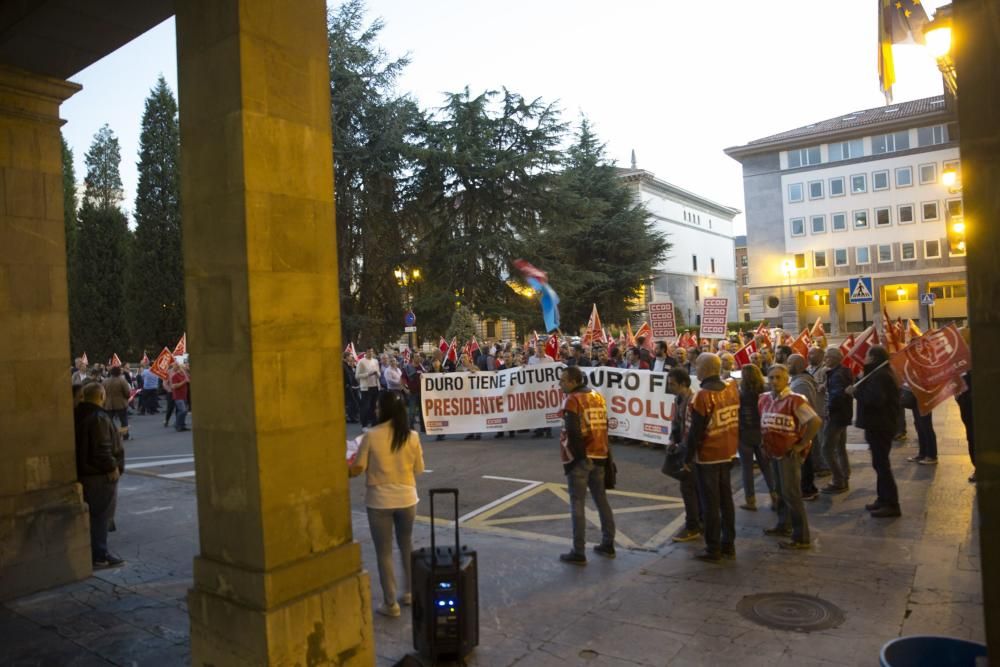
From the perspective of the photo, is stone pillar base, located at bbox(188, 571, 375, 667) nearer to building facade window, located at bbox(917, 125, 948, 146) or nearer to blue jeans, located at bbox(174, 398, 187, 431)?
blue jeans, located at bbox(174, 398, 187, 431)

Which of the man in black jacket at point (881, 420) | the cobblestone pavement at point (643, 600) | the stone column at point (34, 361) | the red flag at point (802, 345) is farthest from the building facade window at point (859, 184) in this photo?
the stone column at point (34, 361)

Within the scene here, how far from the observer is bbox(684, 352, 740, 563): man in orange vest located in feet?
21.9

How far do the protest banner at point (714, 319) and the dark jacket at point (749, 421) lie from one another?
735cm

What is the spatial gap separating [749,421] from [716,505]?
2120 millimetres

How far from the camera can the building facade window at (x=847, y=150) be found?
6184cm

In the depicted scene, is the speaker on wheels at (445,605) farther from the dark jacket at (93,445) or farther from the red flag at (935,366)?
the red flag at (935,366)

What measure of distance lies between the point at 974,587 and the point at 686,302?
88.1 meters

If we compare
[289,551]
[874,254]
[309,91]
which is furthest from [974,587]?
[874,254]


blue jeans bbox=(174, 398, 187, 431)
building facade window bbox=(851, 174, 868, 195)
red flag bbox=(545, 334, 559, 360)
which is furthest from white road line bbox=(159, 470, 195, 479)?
building facade window bbox=(851, 174, 868, 195)

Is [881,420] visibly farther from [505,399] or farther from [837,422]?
[505,399]

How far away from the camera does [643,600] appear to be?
571 centimetres

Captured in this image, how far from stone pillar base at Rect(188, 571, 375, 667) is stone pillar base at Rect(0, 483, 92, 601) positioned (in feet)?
10.2

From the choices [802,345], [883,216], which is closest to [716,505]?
[802,345]

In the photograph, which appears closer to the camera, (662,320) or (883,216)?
(662,320)
